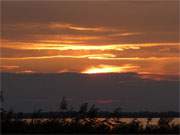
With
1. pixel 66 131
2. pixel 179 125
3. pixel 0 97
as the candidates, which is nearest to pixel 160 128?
pixel 179 125

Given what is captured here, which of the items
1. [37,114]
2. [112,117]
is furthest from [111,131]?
[37,114]

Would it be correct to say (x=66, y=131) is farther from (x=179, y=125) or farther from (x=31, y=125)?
(x=179, y=125)

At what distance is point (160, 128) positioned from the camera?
4969 centimetres

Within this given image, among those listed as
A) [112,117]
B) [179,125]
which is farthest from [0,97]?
[179,125]

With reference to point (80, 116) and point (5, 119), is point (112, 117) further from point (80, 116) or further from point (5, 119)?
point (5, 119)

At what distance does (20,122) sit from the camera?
50.1 meters

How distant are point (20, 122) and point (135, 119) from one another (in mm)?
5646

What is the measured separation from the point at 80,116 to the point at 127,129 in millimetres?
2423

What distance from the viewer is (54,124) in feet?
163

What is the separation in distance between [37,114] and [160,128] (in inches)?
240

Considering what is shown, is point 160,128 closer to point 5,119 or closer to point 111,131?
point 111,131

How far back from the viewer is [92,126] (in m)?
49.2

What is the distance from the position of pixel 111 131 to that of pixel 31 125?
12.9 ft

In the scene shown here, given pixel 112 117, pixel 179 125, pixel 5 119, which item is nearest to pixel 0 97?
pixel 5 119
